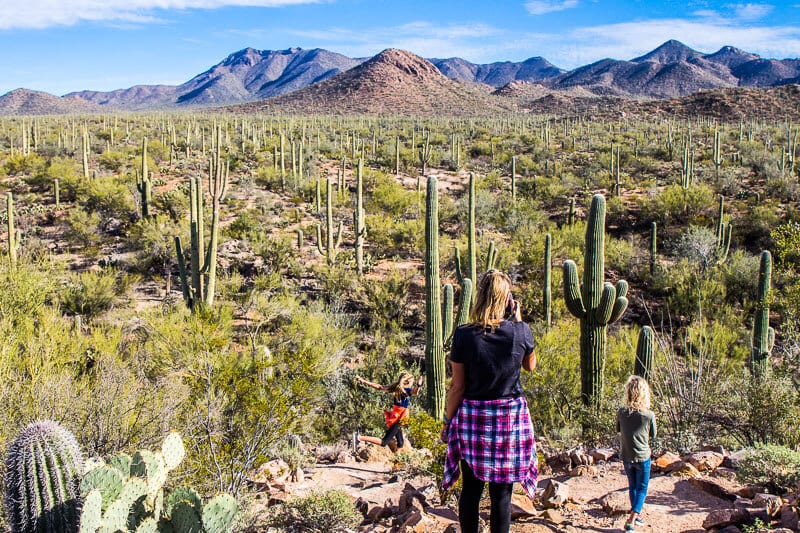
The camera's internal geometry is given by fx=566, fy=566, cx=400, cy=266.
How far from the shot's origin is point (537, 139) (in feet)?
139

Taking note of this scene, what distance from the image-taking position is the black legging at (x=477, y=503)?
318 cm

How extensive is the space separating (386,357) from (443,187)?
63.3ft

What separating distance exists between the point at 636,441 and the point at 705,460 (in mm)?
1509

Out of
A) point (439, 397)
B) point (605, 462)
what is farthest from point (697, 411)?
point (439, 397)

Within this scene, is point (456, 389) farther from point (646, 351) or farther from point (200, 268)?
point (200, 268)

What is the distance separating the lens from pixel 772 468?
460 cm

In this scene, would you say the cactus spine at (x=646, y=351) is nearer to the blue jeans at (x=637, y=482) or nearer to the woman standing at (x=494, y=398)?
the blue jeans at (x=637, y=482)

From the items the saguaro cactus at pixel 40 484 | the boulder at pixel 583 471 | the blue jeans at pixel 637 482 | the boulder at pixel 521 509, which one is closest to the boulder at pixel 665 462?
the boulder at pixel 583 471

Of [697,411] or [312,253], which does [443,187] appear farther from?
[697,411]

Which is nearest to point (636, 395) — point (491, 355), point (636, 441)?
point (636, 441)

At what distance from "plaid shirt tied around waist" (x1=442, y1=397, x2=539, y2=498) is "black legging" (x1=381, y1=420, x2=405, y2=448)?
14.5ft

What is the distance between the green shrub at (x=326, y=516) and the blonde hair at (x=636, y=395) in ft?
7.97

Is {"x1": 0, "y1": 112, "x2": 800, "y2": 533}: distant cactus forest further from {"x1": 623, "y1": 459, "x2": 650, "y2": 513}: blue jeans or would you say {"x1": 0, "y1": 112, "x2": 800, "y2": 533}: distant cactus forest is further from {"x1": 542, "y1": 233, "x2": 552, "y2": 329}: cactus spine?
{"x1": 623, "y1": 459, "x2": 650, "y2": 513}: blue jeans

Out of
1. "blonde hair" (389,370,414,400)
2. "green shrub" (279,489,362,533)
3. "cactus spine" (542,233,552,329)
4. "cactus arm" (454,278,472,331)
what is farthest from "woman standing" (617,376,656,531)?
"cactus spine" (542,233,552,329)
